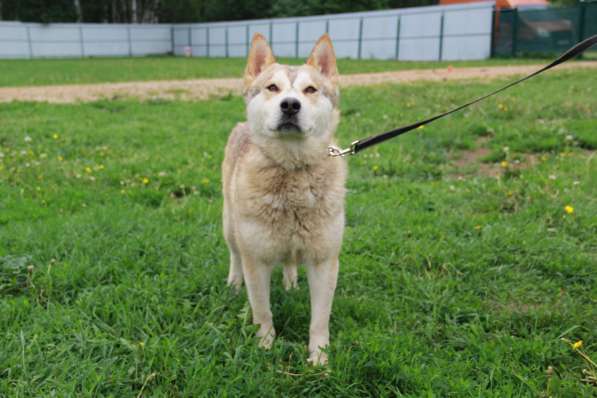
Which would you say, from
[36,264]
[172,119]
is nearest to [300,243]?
A: [36,264]

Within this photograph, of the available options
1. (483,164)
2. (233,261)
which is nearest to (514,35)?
(483,164)

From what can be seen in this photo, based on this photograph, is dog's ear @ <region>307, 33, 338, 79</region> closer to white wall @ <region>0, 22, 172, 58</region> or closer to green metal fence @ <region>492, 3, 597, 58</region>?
green metal fence @ <region>492, 3, 597, 58</region>

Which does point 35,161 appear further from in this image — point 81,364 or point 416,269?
point 416,269

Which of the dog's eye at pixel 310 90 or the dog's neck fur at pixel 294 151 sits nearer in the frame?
the dog's neck fur at pixel 294 151

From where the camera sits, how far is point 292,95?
279cm

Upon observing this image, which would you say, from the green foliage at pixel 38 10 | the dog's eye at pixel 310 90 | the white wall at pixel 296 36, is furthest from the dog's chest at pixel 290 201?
the green foliage at pixel 38 10

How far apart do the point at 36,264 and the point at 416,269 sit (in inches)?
108

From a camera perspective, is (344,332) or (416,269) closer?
(344,332)

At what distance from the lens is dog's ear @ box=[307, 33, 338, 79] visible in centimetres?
316

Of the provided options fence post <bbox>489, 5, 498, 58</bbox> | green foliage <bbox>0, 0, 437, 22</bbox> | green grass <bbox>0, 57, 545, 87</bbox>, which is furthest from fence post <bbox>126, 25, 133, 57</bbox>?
fence post <bbox>489, 5, 498, 58</bbox>

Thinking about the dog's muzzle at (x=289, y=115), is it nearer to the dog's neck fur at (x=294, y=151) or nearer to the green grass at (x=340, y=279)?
the dog's neck fur at (x=294, y=151)

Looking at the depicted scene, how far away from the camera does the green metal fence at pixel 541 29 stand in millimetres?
21938

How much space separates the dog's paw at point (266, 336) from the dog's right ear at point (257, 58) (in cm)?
154

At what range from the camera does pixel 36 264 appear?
3500mm
